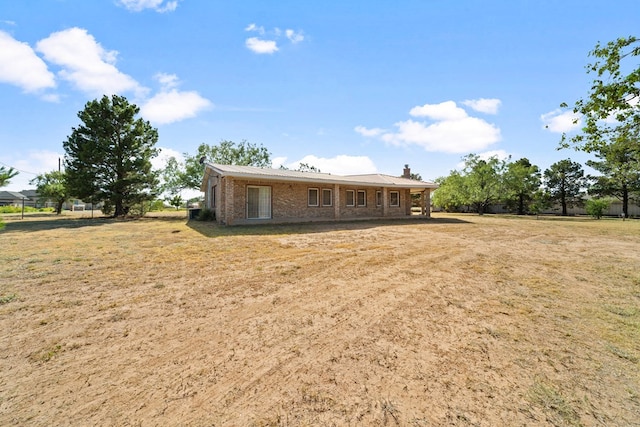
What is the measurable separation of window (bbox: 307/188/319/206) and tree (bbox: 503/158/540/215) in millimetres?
20682

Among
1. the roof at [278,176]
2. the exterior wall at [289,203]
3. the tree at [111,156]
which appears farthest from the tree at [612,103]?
the tree at [111,156]

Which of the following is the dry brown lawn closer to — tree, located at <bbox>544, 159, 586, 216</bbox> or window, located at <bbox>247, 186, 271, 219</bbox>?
window, located at <bbox>247, 186, 271, 219</bbox>

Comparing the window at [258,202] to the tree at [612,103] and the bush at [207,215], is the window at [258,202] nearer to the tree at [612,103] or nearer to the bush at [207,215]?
the bush at [207,215]

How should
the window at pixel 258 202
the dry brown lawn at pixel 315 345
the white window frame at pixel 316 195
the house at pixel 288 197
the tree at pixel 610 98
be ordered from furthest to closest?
the white window frame at pixel 316 195, the window at pixel 258 202, the house at pixel 288 197, the tree at pixel 610 98, the dry brown lawn at pixel 315 345

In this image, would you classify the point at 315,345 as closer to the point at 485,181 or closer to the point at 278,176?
the point at 278,176

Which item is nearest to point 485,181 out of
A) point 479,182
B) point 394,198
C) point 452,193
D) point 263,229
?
point 479,182

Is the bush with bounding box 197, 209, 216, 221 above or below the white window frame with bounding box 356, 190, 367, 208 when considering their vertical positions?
below

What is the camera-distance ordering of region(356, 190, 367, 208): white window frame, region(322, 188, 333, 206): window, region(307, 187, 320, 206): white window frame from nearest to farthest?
region(307, 187, 320, 206): white window frame < region(322, 188, 333, 206): window < region(356, 190, 367, 208): white window frame

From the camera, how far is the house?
13.0m

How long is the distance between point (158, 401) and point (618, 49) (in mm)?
9360

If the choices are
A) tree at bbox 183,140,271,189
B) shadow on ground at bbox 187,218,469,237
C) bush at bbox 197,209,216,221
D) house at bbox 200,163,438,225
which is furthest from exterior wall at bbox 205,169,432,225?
tree at bbox 183,140,271,189

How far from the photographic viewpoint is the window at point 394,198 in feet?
65.8

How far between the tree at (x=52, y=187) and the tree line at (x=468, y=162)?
10 centimetres

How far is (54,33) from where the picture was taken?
29.9 feet
